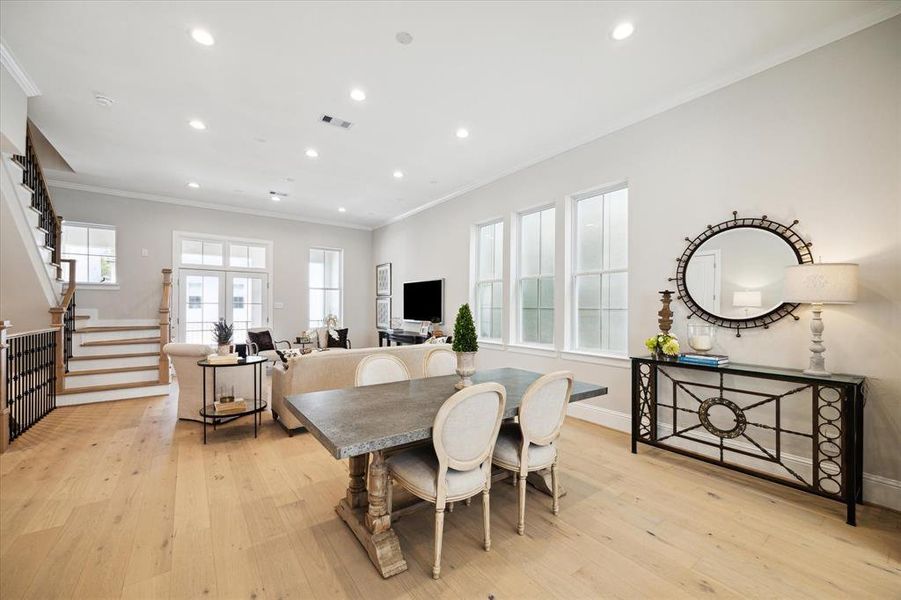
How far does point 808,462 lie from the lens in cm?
271

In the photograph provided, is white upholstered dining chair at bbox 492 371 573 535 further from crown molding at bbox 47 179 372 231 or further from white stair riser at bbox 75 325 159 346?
crown molding at bbox 47 179 372 231

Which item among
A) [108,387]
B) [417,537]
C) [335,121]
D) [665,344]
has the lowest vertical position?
[417,537]

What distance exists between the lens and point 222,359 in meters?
3.87

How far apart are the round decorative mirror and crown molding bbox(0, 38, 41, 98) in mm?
5581

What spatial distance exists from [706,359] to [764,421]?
597 mm

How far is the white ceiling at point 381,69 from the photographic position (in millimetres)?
2473

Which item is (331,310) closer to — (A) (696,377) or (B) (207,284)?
(B) (207,284)

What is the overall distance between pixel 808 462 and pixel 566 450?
1.67 metres

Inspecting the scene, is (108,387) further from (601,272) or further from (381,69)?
(601,272)

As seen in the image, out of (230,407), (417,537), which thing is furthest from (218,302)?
(417,537)

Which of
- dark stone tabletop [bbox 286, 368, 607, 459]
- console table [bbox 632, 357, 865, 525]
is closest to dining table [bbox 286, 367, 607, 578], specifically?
dark stone tabletop [bbox 286, 368, 607, 459]

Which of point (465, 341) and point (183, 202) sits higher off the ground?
point (183, 202)

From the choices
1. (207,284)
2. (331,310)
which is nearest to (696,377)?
(331,310)

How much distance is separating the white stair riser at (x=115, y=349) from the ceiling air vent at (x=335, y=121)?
455 cm
